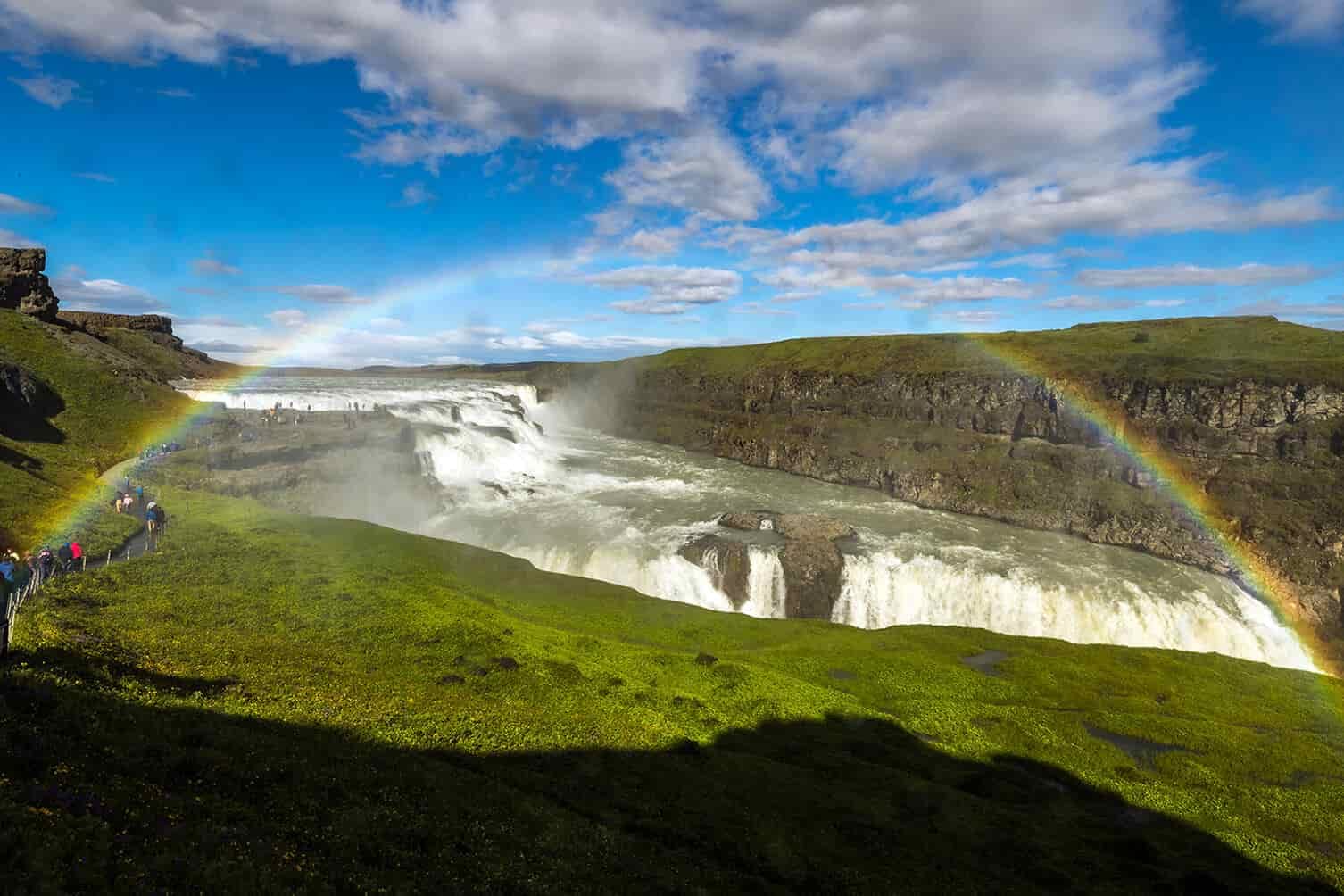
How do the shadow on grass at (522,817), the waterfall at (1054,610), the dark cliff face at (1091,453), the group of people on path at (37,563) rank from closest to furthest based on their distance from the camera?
the shadow on grass at (522,817) < the group of people on path at (37,563) < the waterfall at (1054,610) < the dark cliff face at (1091,453)

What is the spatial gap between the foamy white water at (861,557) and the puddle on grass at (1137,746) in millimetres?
26223

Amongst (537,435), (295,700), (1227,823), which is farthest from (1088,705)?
(537,435)

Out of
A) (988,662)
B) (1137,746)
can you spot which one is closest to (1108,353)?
(988,662)

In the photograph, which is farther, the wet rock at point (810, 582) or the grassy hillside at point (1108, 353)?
the grassy hillside at point (1108, 353)

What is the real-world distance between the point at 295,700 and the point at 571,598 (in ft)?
83.2

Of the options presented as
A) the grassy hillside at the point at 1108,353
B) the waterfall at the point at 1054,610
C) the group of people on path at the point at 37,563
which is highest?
the grassy hillside at the point at 1108,353

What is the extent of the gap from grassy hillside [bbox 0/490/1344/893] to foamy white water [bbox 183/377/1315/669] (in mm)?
14531

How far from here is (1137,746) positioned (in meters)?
32.5

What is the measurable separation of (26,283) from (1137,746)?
132804mm

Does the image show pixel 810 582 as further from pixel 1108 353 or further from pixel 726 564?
pixel 1108 353

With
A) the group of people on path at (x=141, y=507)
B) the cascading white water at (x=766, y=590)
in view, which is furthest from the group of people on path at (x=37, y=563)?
the cascading white water at (x=766, y=590)

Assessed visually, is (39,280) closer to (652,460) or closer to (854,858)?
(652,460)

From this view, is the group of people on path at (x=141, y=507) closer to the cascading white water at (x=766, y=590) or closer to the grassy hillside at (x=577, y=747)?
the grassy hillside at (x=577, y=747)

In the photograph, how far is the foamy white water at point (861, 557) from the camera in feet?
193
